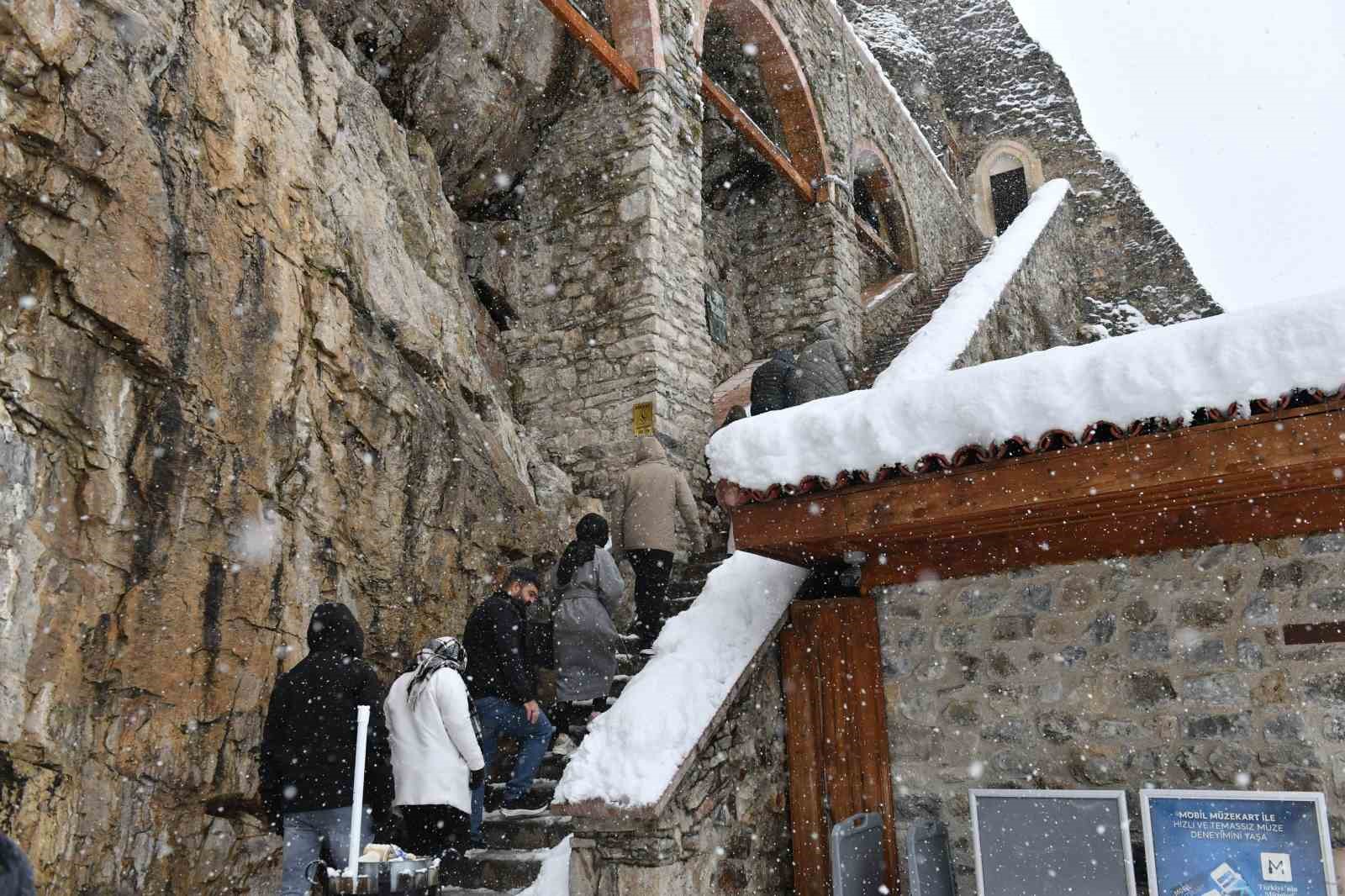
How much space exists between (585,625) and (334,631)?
1461 millimetres

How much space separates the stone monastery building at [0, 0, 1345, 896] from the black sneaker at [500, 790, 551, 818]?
→ 96 millimetres

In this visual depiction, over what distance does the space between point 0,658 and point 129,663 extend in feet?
1.84

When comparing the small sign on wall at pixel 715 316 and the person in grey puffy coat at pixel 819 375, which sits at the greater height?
the small sign on wall at pixel 715 316

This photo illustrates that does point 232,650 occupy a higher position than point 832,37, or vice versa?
point 832,37

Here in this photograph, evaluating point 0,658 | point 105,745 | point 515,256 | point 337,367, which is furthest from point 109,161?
point 515,256

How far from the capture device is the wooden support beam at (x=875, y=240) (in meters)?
13.2

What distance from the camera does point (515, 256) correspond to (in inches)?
337

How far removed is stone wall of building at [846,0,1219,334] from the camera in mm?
19422

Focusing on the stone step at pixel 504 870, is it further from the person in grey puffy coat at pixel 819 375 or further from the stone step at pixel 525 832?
the person in grey puffy coat at pixel 819 375

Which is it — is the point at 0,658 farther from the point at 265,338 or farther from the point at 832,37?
the point at 832,37

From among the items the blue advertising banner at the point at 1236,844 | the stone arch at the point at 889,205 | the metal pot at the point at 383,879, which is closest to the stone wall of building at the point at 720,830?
the metal pot at the point at 383,879

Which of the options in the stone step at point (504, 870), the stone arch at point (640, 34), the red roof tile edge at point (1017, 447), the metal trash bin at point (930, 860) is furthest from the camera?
the stone arch at point (640, 34)

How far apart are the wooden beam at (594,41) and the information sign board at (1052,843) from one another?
6319 mm

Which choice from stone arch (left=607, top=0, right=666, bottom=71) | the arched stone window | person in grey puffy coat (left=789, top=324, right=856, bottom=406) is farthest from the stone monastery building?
the arched stone window
